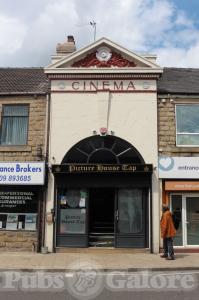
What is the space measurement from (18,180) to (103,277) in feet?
19.4

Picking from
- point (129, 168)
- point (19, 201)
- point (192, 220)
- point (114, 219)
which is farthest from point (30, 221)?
point (192, 220)

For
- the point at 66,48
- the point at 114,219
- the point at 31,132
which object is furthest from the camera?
the point at 66,48

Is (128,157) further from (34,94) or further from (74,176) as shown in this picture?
(34,94)

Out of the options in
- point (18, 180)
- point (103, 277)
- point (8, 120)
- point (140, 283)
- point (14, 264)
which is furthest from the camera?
point (8, 120)

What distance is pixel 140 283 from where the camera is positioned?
1005 centimetres

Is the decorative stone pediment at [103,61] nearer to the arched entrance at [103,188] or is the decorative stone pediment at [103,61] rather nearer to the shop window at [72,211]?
the arched entrance at [103,188]

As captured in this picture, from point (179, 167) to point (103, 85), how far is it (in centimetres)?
421

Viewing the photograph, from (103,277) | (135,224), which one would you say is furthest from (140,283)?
(135,224)

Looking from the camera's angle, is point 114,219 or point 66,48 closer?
point 114,219

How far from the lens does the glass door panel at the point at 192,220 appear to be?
15719 mm

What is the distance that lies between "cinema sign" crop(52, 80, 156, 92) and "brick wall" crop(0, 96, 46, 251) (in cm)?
87

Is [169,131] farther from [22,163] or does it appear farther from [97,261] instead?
[97,261]

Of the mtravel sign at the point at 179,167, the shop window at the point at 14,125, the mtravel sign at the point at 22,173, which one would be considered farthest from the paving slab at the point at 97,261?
the shop window at the point at 14,125

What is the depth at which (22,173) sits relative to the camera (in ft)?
51.2
